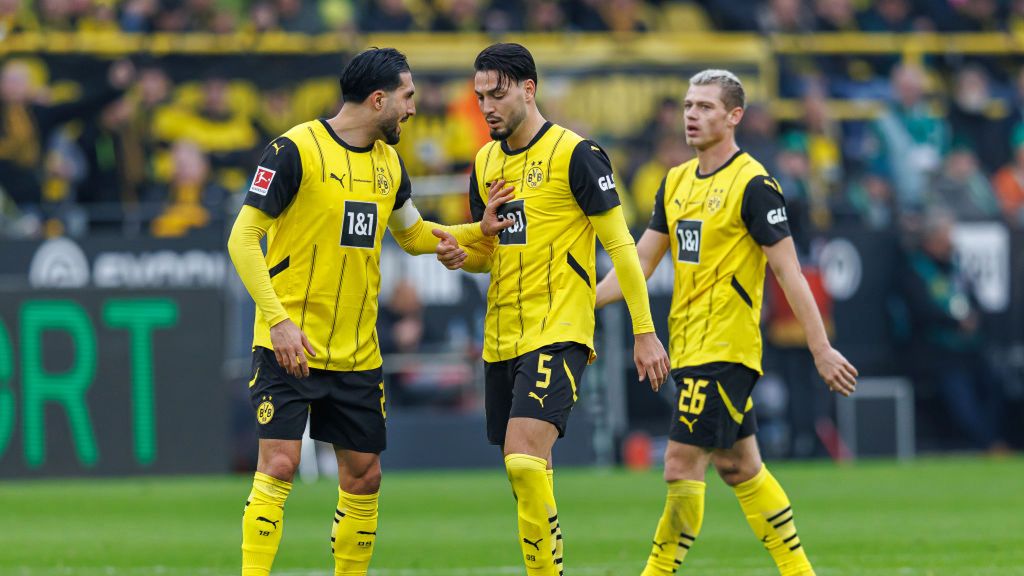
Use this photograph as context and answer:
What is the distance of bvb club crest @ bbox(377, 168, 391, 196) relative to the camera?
297 inches

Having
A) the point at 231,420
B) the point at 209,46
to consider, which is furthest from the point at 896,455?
the point at 209,46

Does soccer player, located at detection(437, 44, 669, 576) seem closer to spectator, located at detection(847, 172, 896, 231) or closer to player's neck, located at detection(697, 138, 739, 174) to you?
player's neck, located at detection(697, 138, 739, 174)

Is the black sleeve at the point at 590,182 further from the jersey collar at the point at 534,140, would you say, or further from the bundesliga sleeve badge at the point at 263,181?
the bundesliga sleeve badge at the point at 263,181

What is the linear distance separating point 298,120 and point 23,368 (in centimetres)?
423

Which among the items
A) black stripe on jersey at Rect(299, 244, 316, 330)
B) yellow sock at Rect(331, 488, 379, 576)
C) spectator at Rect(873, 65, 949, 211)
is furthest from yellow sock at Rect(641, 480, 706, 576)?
spectator at Rect(873, 65, 949, 211)

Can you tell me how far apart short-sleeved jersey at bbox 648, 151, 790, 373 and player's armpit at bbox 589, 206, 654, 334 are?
77cm

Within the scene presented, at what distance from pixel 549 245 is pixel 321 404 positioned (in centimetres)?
127

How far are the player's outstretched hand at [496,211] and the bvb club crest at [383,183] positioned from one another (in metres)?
0.46

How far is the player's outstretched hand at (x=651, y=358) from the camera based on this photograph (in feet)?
24.1

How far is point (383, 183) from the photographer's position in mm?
7570

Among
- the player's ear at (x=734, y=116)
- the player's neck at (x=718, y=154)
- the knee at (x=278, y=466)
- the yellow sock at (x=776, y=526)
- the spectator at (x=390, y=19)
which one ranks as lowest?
the yellow sock at (x=776, y=526)

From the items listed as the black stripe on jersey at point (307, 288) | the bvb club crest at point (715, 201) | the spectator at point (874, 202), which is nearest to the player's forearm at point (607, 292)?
the bvb club crest at point (715, 201)

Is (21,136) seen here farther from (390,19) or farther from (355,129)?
(355,129)

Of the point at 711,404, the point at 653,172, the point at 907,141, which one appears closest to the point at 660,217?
the point at 711,404
